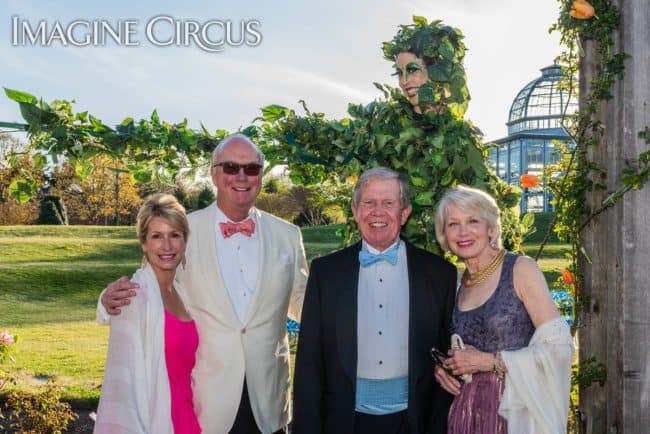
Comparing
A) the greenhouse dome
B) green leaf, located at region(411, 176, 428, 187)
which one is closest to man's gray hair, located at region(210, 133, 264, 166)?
green leaf, located at region(411, 176, 428, 187)

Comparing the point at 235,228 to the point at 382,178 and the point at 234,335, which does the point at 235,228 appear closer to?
→ the point at 234,335

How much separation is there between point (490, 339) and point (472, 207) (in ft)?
1.90

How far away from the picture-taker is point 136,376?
2.78 meters

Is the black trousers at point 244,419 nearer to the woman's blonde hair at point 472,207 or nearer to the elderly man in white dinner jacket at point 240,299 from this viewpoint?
the elderly man in white dinner jacket at point 240,299

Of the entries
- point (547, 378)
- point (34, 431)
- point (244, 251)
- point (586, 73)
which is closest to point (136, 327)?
point (244, 251)

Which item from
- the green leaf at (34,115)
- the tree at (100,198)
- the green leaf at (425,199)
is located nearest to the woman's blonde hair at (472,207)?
the green leaf at (425,199)

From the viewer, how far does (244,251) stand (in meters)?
3.47

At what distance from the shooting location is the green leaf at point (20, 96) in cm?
347

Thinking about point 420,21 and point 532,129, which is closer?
point 420,21

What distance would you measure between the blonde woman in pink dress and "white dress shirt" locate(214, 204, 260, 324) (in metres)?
0.27

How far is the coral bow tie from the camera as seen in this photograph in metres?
3.46

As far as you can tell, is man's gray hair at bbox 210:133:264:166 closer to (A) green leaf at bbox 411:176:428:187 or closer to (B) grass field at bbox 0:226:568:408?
(A) green leaf at bbox 411:176:428:187

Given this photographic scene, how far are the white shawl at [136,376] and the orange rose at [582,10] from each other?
2.66 m

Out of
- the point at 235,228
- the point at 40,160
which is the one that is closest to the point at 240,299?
the point at 235,228
